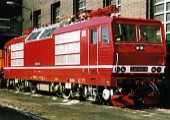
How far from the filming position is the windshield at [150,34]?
16562 mm

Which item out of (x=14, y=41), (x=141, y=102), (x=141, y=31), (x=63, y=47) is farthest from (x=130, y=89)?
(x=14, y=41)

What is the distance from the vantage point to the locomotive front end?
1580 cm

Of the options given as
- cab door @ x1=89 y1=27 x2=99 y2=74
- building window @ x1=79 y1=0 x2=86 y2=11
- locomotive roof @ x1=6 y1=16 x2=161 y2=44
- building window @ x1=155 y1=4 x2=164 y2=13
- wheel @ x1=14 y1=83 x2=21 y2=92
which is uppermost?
building window @ x1=79 y1=0 x2=86 y2=11

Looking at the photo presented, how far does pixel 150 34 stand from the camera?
1669 centimetres

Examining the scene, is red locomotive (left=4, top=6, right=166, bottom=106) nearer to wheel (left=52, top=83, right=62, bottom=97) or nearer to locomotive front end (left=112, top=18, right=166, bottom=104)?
locomotive front end (left=112, top=18, right=166, bottom=104)

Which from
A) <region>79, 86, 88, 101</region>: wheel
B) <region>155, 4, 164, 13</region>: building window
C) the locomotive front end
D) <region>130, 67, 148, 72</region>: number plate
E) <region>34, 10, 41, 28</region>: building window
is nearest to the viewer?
the locomotive front end

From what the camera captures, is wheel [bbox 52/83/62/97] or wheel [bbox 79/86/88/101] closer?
wheel [bbox 79/86/88/101]

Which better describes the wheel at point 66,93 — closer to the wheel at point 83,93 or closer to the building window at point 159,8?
the wheel at point 83,93

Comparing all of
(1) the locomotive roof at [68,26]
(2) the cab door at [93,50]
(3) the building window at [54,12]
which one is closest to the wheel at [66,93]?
(1) the locomotive roof at [68,26]

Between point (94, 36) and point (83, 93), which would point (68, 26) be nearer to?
point (94, 36)

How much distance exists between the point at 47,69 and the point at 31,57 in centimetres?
270

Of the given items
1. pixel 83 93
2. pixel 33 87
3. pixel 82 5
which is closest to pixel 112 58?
pixel 83 93

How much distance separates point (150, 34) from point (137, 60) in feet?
4.40

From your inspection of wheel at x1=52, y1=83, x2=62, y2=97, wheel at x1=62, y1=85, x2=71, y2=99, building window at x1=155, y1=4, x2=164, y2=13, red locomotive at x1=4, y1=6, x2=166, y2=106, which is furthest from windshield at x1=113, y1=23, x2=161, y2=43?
wheel at x1=52, y1=83, x2=62, y2=97
